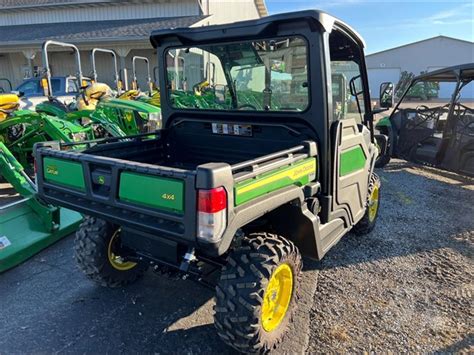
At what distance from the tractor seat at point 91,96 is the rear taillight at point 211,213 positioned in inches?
232

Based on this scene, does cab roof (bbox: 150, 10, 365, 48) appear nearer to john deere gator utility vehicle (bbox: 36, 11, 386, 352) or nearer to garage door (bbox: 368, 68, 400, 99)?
john deere gator utility vehicle (bbox: 36, 11, 386, 352)

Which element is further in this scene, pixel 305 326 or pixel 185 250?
pixel 305 326

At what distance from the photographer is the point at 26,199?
399cm

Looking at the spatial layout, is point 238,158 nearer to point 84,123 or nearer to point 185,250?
point 185,250

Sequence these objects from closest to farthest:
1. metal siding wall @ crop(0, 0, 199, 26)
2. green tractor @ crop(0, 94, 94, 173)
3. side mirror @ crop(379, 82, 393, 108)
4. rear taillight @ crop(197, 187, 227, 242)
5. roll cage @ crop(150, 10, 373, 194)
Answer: rear taillight @ crop(197, 187, 227, 242) < roll cage @ crop(150, 10, 373, 194) < side mirror @ crop(379, 82, 393, 108) < green tractor @ crop(0, 94, 94, 173) < metal siding wall @ crop(0, 0, 199, 26)

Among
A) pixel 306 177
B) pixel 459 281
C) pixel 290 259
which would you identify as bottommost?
pixel 459 281

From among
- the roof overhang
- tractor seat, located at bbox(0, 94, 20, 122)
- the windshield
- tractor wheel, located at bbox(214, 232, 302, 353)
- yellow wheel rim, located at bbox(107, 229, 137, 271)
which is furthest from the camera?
the roof overhang

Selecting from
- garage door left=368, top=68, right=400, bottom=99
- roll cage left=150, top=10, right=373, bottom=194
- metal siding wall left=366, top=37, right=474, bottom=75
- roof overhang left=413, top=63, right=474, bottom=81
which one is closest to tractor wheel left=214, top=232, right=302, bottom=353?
roll cage left=150, top=10, right=373, bottom=194

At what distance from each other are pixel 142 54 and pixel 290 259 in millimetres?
18202

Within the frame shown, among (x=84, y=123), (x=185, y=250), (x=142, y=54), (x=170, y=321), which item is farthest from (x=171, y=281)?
(x=142, y=54)

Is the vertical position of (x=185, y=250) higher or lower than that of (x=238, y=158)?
lower

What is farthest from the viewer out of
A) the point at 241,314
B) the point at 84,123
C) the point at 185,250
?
the point at 84,123

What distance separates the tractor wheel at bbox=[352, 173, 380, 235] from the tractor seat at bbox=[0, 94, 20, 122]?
17.2ft

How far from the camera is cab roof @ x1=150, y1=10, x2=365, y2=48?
264cm
